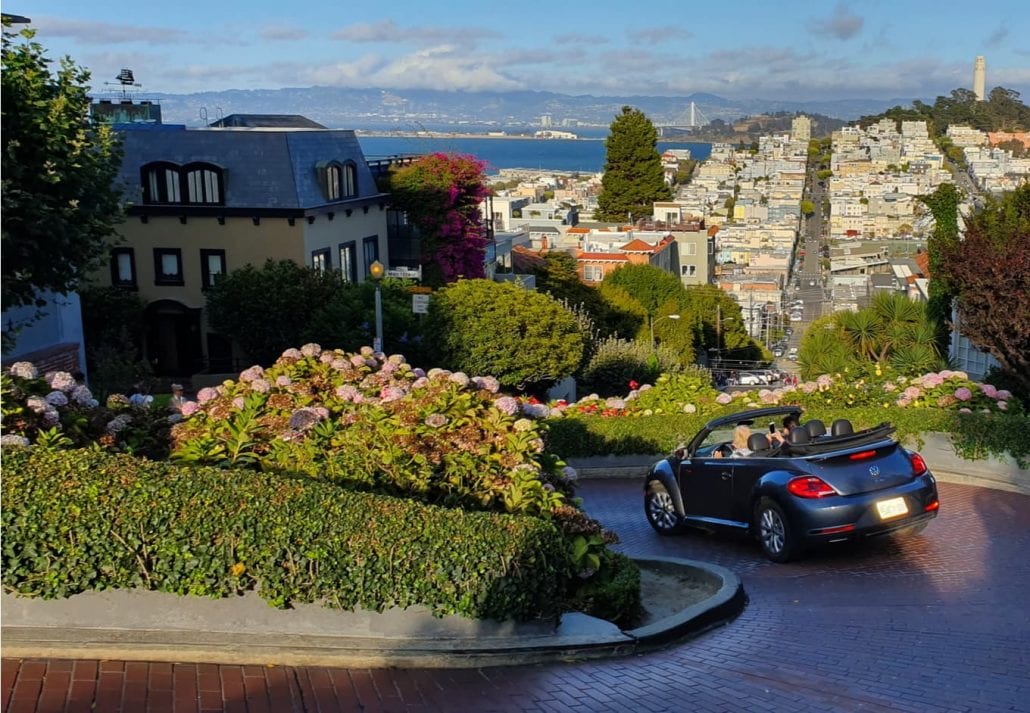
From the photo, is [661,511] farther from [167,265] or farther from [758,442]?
[167,265]

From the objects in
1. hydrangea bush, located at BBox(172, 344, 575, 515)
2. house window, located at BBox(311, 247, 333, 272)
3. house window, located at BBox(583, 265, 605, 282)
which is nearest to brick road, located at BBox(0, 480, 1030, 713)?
hydrangea bush, located at BBox(172, 344, 575, 515)

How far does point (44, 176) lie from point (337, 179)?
74.7 feet

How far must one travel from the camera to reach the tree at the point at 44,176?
13.0 meters

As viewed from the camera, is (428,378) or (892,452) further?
(892,452)

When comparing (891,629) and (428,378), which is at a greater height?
(428,378)

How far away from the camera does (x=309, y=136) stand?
116ft

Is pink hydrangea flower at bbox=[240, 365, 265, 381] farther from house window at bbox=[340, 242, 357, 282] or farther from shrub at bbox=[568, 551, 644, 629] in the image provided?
house window at bbox=[340, 242, 357, 282]

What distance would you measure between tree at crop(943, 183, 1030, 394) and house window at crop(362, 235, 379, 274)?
2290 centimetres

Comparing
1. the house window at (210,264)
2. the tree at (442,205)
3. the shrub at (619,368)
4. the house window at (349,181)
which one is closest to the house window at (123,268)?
the house window at (210,264)

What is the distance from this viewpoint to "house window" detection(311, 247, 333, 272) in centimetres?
3450

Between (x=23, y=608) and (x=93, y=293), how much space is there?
28191 millimetres

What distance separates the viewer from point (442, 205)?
39.6 meters

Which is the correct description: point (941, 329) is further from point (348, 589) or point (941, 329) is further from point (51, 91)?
point (348, 589)

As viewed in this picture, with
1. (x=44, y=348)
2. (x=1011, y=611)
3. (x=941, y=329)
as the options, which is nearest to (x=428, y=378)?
(x=1011, y=611)
